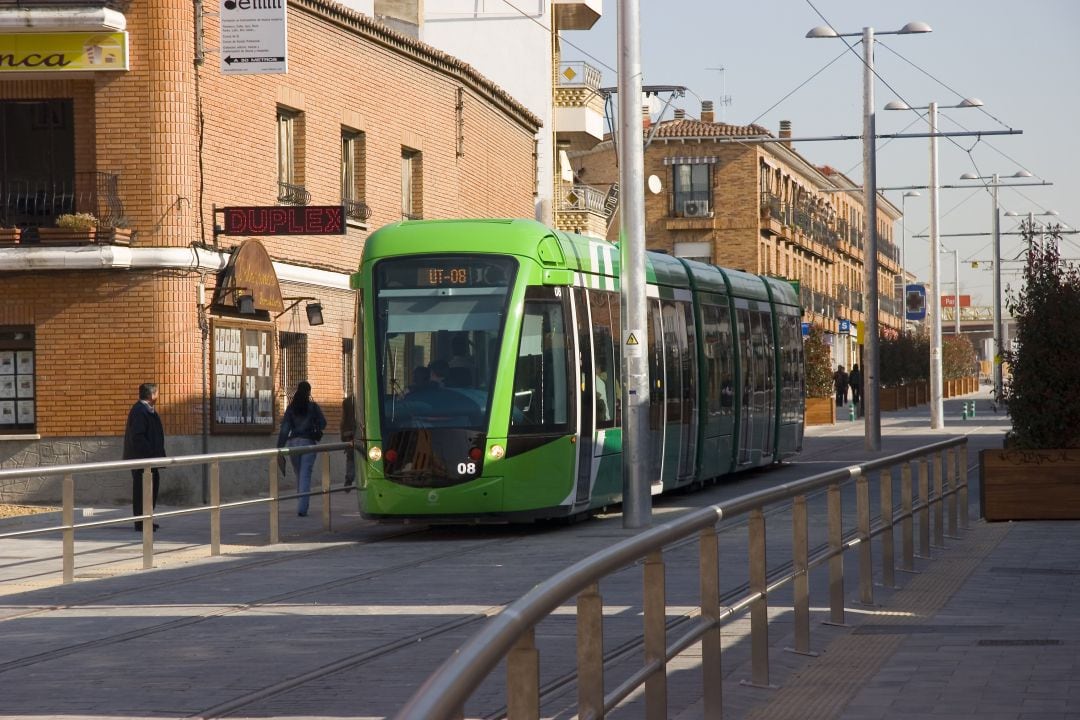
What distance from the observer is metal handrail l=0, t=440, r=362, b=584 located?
1460 centimetres

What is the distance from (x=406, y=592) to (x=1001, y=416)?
4941cm

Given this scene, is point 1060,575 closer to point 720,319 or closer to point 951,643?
point 951,643

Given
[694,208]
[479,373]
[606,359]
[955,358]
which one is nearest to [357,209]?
[606,359]

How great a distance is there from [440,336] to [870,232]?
2041 cm

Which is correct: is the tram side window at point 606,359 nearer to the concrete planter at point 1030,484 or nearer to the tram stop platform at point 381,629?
the tram stop platform at point 381,629

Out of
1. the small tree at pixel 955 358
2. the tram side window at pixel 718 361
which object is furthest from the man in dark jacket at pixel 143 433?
the small tree at pixel 955 358

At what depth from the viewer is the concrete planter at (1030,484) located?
730 inches

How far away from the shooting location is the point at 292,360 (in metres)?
29.8

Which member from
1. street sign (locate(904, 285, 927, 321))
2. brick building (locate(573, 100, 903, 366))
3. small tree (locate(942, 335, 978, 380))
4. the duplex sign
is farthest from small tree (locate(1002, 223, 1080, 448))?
small tree (locate(942, 335, 978, 380))

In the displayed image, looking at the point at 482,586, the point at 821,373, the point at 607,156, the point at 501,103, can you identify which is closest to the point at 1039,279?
the point at 482,586

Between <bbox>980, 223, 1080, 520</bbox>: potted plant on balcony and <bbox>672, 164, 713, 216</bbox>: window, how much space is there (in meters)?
60.9

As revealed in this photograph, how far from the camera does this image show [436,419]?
60.9ft

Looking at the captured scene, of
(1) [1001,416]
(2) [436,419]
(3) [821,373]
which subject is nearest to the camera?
(2) [436,419]

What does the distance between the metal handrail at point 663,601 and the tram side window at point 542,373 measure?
4.43m
